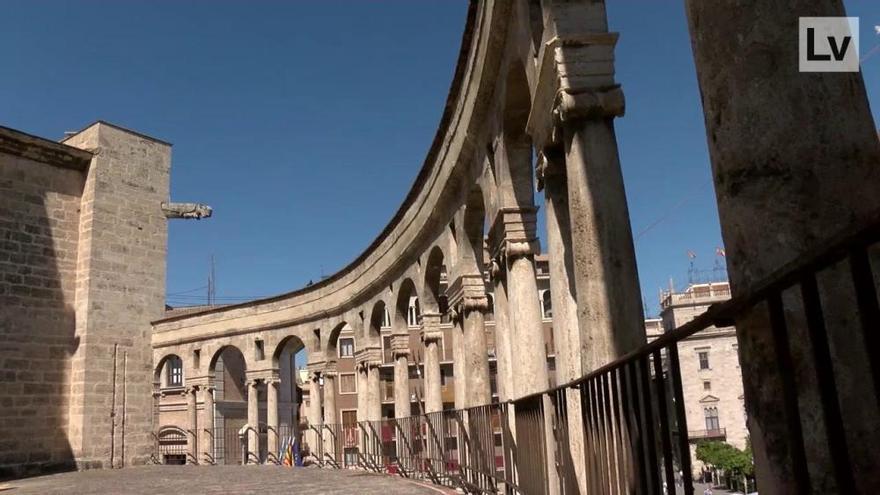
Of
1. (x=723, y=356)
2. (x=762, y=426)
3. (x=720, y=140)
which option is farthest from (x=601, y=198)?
(x=723, y=356)

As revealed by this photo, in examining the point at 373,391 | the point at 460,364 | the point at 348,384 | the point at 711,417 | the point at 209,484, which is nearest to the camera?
the point at 209,484

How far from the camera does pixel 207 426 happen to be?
24.8m

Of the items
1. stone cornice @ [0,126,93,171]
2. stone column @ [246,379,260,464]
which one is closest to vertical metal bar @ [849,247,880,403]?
stone cornice @ [0,126,93,171]

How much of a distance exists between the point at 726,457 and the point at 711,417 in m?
7.15

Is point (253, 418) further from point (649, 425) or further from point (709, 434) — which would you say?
point (709, 434)

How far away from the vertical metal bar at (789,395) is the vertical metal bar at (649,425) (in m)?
0.74

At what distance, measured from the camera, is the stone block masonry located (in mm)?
16781

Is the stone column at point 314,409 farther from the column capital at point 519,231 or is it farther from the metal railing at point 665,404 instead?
the metal railing at point 665,404

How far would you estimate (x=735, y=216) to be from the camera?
217 cm

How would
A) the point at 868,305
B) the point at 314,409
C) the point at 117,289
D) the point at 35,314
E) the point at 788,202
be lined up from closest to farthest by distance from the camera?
the point at 868,305, the point at 788,202, the point at 35,314, the point at 117,289, the point at 314,409

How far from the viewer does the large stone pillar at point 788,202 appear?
1.79 m

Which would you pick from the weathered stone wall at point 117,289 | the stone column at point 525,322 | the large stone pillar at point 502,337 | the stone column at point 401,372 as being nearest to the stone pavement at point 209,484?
the large stone pillar at point 502,337

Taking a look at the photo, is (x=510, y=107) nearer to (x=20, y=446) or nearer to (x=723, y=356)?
(x=20, y=446)

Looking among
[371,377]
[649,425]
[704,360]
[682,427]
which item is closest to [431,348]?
[371,377]
